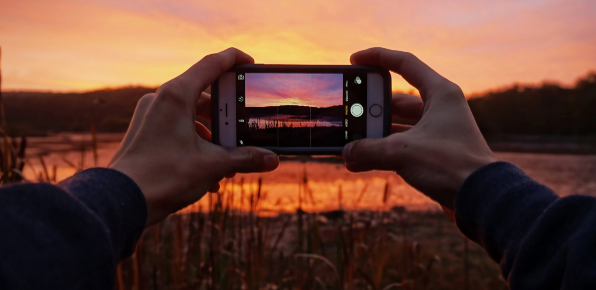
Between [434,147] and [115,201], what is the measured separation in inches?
31.0

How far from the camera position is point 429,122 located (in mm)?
1031

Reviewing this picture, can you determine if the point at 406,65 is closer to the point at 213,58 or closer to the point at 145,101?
the point at 213,58

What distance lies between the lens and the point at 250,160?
1.15 meters

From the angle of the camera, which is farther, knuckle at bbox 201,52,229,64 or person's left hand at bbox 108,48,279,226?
knuckle at bbox 201,52,229,64

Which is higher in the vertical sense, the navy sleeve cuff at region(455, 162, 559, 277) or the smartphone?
the smartphone

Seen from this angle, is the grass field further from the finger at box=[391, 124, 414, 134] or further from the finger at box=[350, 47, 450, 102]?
the finger at box=[350, 47, 450, 102]

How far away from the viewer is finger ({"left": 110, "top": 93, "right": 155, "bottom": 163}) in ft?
3.40

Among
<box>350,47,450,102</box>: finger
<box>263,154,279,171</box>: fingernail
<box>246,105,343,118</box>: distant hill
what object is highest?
<box>350,47,450,102</box>: finger

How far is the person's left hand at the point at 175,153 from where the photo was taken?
95cm

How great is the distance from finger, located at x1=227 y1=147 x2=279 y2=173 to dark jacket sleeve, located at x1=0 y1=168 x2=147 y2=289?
466 mm

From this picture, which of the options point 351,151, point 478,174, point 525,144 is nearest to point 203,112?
point 351,151

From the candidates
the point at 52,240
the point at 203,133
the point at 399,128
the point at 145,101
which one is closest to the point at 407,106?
the point at 399,128

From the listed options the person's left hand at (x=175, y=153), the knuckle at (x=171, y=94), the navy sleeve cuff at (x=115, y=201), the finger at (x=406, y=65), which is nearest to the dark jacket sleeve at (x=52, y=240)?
the navy sleeve cuff at (x=115, y=201)

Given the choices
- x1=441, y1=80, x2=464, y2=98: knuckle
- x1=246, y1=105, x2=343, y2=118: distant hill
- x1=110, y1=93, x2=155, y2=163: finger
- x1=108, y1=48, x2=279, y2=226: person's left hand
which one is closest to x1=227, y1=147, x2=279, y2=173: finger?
x1=108, y1=48, x2=279, y2=226: person's left hand
